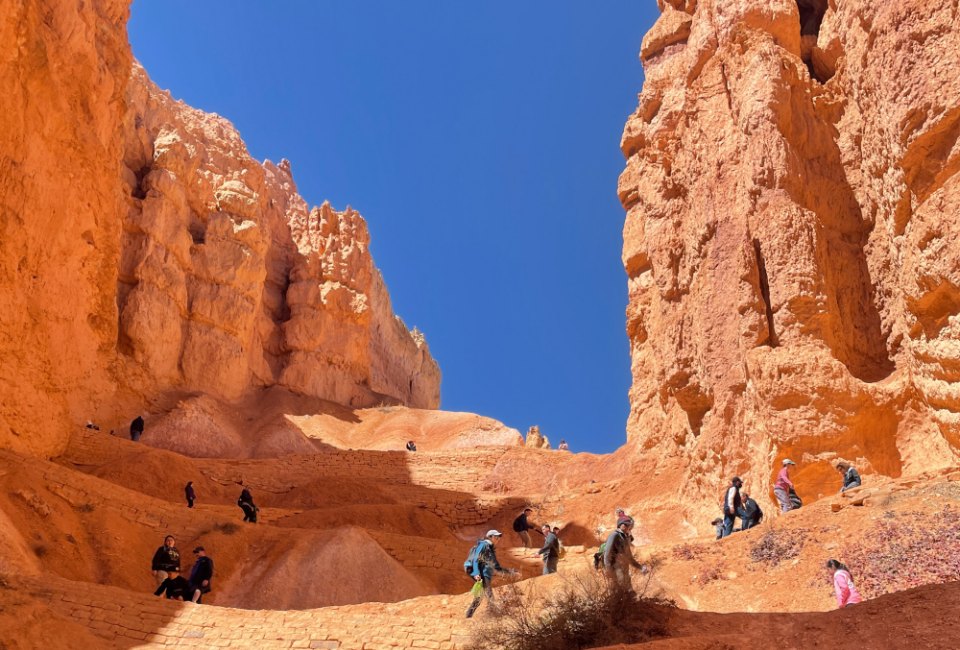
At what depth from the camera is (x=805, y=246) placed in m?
19.2

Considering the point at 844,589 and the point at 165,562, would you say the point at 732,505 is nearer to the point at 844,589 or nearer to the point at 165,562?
the point at 844,589

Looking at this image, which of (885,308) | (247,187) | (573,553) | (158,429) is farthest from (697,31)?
(247,187)

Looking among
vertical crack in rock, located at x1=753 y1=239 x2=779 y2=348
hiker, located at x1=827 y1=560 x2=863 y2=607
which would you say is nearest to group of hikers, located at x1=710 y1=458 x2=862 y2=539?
vertical crack in rock, located at x1=753 y1=239 x2=779 y2=348

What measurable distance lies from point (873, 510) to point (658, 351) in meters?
13.1

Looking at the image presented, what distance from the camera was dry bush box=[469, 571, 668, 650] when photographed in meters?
8.76

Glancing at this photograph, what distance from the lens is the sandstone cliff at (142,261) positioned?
2052 centimetres

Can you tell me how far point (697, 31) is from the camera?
1034 inches

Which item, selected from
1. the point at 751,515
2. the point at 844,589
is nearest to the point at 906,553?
the point at 844,589

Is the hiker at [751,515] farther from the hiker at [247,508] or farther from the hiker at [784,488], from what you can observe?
the hiker at [247,508]

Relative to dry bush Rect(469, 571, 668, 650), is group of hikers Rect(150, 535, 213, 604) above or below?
above

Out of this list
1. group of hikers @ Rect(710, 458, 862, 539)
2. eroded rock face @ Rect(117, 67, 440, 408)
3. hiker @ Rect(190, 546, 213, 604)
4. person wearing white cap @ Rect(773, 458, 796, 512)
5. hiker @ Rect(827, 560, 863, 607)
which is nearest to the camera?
hiker @ Rect(827, 560, 863, 607)

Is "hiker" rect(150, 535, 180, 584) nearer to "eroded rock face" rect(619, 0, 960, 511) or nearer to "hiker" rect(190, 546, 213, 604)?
"hiker" rect(190, 546, 213, 604)

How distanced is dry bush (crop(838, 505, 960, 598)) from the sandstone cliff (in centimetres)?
1891

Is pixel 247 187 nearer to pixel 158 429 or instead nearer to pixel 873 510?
pixel 158 429
